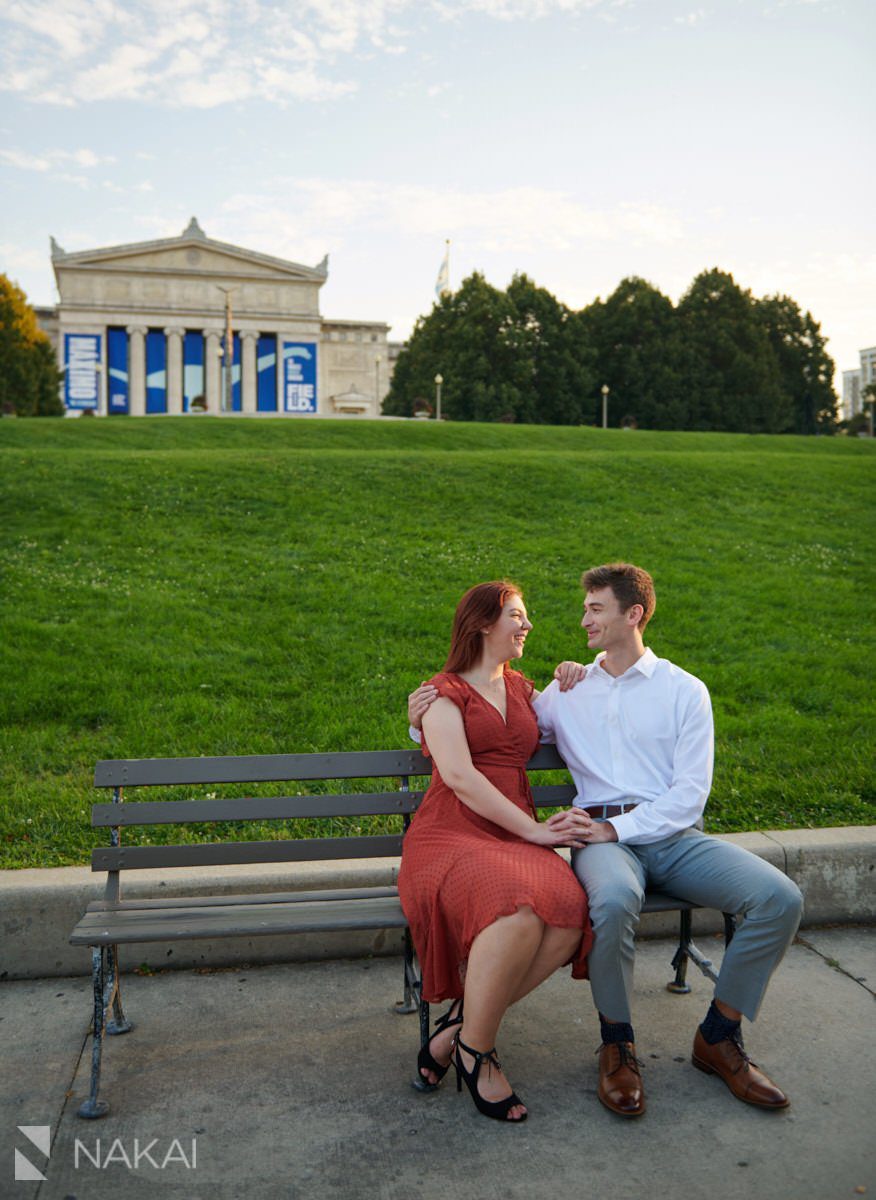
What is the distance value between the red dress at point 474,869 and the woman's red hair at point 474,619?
82mm

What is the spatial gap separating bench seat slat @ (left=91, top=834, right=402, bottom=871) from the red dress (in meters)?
0.38

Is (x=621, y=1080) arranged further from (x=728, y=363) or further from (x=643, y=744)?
(x=728, y=363)

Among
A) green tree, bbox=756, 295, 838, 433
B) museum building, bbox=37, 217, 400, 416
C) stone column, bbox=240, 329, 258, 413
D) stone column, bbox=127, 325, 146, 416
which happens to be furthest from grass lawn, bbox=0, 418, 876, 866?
stone column, bbox=127, 325, 146, 416

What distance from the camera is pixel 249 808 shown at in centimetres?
394

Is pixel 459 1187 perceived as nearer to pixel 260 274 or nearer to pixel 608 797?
pixel 608 797

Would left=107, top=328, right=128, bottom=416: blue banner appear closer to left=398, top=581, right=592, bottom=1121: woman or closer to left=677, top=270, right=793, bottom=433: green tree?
left=677, top=270, right=793, bottom=433: green tree

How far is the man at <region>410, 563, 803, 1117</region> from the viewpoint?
3.31m

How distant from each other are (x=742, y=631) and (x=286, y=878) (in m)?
5.22

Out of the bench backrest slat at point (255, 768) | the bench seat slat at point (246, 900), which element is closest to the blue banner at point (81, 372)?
the bench backrest slat at point (255, 768)

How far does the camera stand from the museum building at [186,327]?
67.1 metres

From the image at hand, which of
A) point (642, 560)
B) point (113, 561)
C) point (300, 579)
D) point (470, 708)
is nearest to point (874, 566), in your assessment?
Result: point (642, 560)

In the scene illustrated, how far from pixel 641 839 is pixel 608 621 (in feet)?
2.65

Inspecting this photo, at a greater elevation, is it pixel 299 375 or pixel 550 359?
pixel 299 375

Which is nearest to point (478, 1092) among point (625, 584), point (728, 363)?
point (625, 584)
